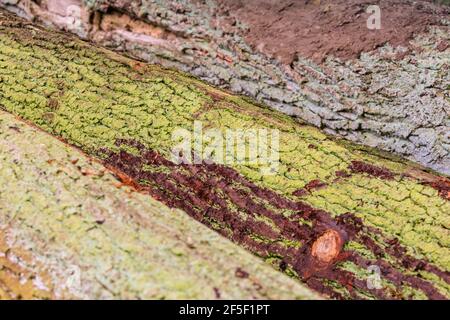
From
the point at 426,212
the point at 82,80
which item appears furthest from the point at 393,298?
the point at 82,80

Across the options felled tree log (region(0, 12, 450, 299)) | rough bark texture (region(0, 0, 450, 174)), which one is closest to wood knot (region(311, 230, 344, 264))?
felled tree log (region(0, 12, 450, 299))

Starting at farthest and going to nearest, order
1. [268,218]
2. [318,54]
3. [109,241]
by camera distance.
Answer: [318,54], [268,218], [109,241]

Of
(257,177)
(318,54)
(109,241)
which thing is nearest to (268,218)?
(257,177)

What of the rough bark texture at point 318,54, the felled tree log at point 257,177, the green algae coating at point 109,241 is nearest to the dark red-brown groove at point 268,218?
the felled tree log at point 257,177

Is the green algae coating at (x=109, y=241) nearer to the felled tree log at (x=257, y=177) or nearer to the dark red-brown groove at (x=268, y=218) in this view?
the felled tree log at (x=257, y=177)

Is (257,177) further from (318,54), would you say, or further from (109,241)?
(318,54)
